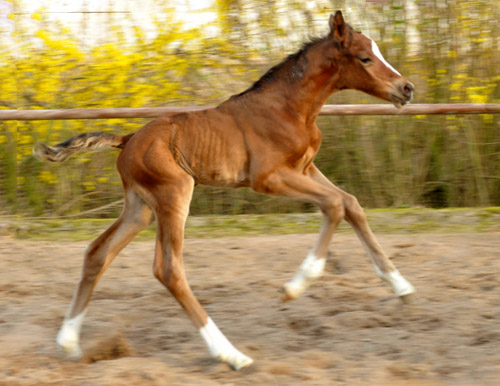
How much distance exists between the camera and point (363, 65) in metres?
4.11

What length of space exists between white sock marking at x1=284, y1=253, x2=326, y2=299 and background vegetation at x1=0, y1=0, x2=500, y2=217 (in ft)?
13.9

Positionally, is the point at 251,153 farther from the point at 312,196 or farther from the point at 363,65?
the point at 363,65

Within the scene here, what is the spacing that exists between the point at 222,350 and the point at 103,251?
2.96ft

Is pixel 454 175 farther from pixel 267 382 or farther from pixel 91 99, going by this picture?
pixel 267 382

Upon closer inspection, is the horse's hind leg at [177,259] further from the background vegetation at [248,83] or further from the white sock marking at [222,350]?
the background vegetation at [248,83]

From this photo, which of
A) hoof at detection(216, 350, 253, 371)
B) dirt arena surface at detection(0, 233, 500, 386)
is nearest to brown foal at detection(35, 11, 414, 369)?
dirt arena surface at detection(0, 233, 500, 386)

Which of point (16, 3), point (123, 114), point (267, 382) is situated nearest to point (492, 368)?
point (267, 382)

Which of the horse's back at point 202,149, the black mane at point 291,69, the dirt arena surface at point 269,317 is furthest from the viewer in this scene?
the black mane at point 291,69

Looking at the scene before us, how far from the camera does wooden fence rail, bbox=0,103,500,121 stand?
271 inches

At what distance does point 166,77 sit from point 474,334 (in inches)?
206

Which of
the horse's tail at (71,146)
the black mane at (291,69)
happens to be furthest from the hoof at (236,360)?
the black mane at (291,69)

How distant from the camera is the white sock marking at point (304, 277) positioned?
12.8 feet

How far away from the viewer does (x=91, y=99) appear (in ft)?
27.0

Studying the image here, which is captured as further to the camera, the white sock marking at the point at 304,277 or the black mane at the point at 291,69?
the black mane at the point at 291,69
